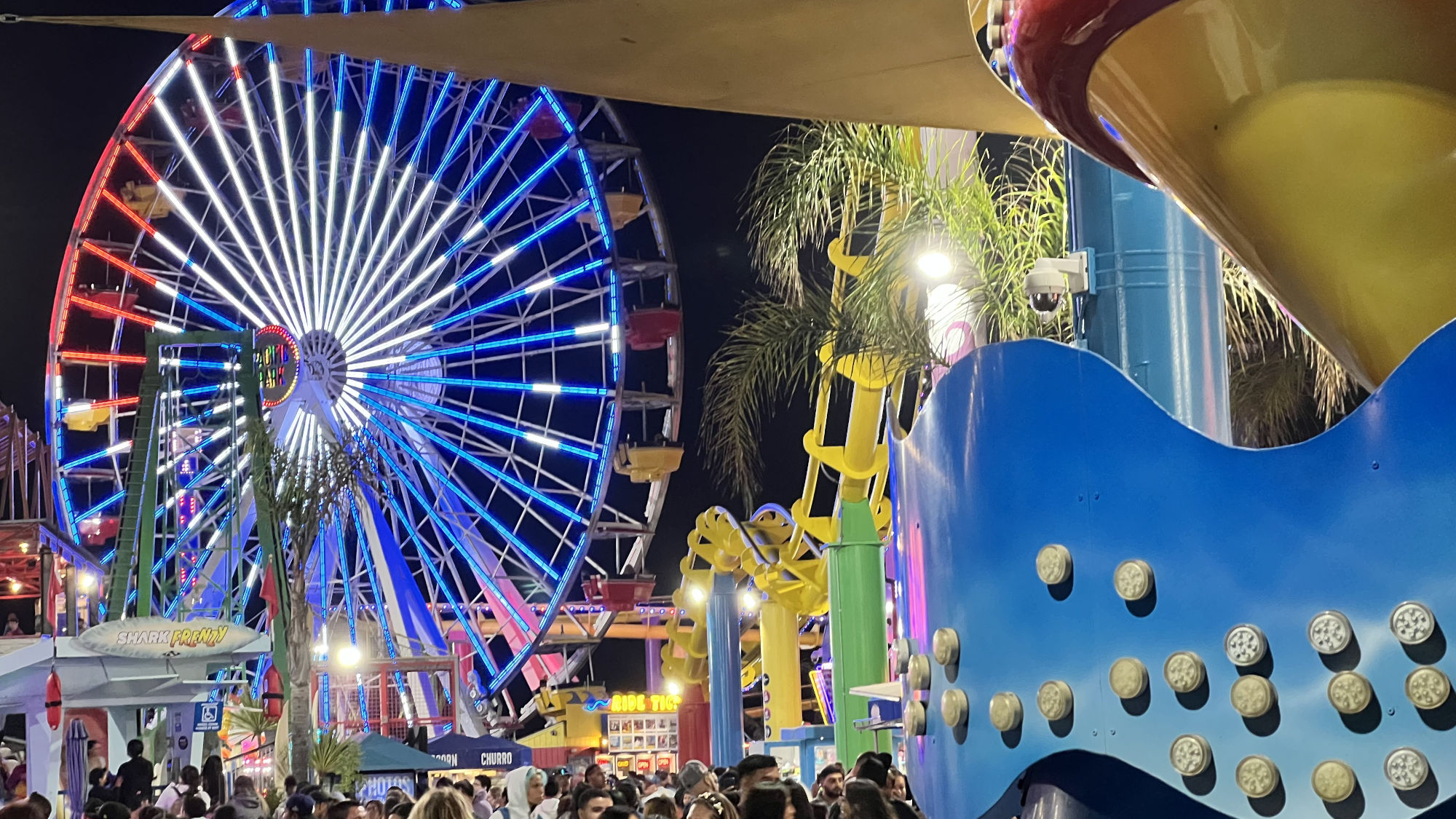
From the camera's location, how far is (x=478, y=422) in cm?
2772

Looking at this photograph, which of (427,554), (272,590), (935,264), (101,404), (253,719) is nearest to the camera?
(935,264)

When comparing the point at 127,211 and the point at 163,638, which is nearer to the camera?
the point at 163,638

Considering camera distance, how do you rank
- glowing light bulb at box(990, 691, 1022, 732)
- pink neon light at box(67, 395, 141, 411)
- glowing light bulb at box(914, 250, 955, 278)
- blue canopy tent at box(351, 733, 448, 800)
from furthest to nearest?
pink neon light at box(67, 395, 141, 411) < blue canopy tent at box(351, 733, 448, 800) < glowing light bulb at box(914, 250, 955, 278) < glowing light bulb at box(990, 691, 1022, 732)

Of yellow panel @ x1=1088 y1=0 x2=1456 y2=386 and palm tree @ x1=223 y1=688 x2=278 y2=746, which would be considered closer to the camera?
yellow panel @ x1=1088 y1=0 x2=1456 y2=386

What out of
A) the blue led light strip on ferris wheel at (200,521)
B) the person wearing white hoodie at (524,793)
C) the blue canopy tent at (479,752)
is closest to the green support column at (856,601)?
the person wearing white hoodie at (524,793)

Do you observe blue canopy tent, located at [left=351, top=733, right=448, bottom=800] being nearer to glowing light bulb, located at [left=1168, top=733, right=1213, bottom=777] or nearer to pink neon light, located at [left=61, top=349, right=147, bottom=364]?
pink neon light, located at [left=61, top=349, right=147, bottom=364]

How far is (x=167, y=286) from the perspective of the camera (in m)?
28.0

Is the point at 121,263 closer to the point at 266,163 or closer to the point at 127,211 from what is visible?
the point at 127,211

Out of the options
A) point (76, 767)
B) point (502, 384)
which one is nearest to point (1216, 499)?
point (76, 767)

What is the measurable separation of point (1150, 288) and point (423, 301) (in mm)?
22876

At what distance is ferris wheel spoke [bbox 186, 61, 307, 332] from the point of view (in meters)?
27.6

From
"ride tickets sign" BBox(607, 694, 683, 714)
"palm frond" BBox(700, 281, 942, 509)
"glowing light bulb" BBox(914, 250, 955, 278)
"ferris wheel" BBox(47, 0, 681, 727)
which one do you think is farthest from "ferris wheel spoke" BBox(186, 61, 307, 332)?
"glowing light bulb" BBox(914, 250, 955, 278)

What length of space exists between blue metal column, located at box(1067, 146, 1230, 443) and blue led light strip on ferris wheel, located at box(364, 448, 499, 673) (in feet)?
75.9

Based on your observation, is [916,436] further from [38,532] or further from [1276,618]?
[38,532]
